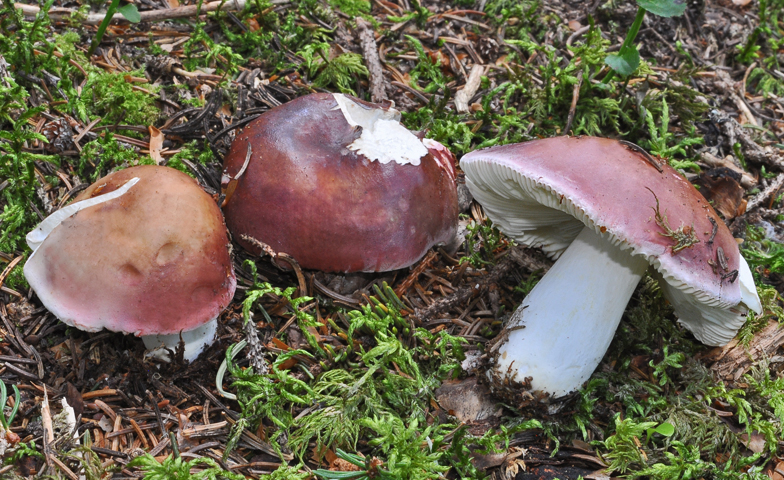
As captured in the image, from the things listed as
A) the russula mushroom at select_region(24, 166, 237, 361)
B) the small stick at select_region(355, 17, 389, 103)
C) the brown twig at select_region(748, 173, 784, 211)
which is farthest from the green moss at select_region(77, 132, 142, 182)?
the brown twig at select_region(748, 173, 784, 211)

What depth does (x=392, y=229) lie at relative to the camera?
8.22 feet

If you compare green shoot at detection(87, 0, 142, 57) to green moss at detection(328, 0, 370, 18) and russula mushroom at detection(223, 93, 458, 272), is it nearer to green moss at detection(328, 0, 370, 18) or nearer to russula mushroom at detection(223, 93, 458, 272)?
russula mushroom at detection(223, 93, 458, 272)

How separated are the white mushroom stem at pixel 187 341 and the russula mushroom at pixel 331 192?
1.45ft

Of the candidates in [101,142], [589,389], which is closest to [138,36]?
[101,142]

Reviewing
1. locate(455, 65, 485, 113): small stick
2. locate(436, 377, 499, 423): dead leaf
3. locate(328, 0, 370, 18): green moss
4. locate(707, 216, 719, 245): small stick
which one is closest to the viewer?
locate(707, 216, 719, 245): small stick

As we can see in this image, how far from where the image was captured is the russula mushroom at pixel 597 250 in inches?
75.0

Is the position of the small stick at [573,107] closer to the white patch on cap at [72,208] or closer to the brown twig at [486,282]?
the brown twig at [486,282]

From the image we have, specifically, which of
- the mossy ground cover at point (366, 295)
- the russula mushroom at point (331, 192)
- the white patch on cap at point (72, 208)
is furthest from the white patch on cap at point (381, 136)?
the white patch on cap at point (72, 208)

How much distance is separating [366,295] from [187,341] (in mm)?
811

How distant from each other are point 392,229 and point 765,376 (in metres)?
1.76

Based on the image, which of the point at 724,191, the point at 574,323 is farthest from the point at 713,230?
the point at 724,191

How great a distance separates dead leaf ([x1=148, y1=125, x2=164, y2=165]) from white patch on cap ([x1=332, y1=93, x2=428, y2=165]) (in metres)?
0.93

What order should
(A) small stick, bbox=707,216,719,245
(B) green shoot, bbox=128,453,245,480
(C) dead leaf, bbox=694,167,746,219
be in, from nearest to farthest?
(B) green shoot, bbox=128,453,245,480 → (A) small stick, bbox=707,216,719,245 → (C) dead leaf, bbox=694,167,746,219

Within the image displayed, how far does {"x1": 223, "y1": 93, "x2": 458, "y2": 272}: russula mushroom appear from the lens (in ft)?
8.01
